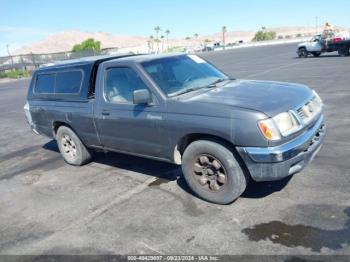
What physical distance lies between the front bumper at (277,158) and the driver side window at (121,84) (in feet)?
5.84

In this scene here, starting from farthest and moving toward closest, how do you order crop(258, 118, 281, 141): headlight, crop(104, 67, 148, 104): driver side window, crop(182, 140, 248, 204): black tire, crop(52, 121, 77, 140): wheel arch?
crop(52, 121, 77, 140): wheel arch, crop(104, 67, 148, 104): driver side window, crop(182, 140, 248, 204): black tire, crop(258, 118, 281, 141): headlight

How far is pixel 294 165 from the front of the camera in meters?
4.02

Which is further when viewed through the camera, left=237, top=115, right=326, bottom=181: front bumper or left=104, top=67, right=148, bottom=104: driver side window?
left=104, top=67, right=148, bottom=104: driver side window

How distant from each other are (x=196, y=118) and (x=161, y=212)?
1258 mm

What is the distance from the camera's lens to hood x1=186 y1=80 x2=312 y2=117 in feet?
13.3

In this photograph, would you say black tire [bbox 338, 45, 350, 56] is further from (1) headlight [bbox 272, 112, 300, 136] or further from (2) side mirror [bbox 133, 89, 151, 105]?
(2) side mirror [bbox 133, 89, 151, 105]

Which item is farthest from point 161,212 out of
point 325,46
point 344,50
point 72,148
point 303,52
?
point 303,52

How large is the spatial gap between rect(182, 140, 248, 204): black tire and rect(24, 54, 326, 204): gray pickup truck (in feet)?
0.04

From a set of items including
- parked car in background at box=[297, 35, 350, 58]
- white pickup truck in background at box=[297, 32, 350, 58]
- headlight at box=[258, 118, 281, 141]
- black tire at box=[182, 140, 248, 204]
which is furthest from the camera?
parked car in background at box=[297, 35, 350, 58]

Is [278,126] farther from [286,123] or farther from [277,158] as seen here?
[277,158]

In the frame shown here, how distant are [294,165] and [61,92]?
4.29m

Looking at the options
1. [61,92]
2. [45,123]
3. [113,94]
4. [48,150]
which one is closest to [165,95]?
[113,94]

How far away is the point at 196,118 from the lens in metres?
4.29

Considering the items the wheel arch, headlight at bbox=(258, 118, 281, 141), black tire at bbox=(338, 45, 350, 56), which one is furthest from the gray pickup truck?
black tire at bbox=(338, 45, 350, 56)
